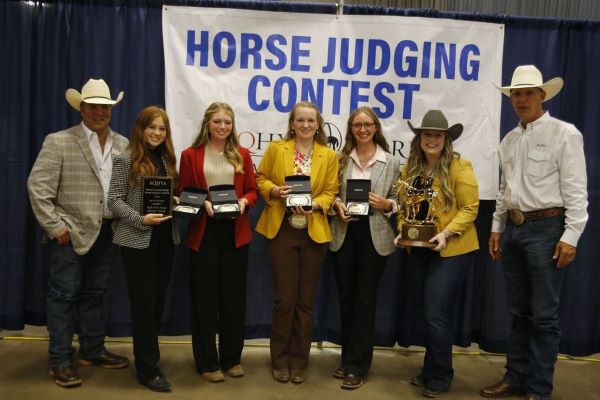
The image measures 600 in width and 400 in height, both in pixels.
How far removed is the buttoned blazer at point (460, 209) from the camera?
3197 millimetres

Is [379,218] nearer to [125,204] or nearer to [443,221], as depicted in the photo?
[443,221]

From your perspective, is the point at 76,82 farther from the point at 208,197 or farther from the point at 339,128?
the point at 339,128

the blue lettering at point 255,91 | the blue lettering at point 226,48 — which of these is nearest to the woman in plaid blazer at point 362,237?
the blue lettering at point 255,91

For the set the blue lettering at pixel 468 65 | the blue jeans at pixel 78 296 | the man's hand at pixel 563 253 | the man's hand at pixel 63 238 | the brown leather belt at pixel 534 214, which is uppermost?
the blue lettering at pixel 468 65

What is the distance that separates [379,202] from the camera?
323 cm

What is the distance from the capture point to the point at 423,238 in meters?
3.15

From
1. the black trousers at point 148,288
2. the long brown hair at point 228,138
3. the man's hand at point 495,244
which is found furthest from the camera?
the man's hand at point 495,244

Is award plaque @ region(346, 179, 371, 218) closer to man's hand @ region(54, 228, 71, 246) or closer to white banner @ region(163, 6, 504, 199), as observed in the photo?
white banner @ region(163, 6, 504, 199)

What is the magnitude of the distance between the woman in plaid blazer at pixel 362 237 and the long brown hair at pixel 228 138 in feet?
2.00

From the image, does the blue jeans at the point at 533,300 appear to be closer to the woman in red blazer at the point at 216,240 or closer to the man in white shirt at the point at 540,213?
the man in white shirt at the point at 540,213

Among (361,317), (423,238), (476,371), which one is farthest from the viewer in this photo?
(476,371)

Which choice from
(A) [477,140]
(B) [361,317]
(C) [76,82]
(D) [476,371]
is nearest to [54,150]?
(C) [76,82]

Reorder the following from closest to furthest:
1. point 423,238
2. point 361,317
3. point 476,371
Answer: point 423,238
point 361,317
point 476,371

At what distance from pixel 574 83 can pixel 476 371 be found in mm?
2066
